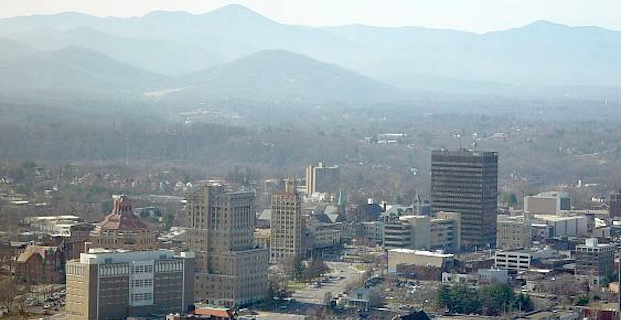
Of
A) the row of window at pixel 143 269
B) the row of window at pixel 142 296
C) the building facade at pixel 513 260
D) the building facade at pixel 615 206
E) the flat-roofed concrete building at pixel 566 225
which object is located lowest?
the row of window at pixel 142 296

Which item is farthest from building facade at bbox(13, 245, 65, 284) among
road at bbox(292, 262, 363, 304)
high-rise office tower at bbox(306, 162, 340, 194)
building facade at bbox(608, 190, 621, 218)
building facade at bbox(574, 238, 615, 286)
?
high-rise office tower at bbox(306, 162, 340, 194)

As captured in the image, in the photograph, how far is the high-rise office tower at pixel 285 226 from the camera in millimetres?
51531

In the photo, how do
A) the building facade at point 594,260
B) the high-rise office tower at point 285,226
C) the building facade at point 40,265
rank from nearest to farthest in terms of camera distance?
the building facade at point 40,265
the building facade at point 594,260
the high-rise office tower at point 285,226

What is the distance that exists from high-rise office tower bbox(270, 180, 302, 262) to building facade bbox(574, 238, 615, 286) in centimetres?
836

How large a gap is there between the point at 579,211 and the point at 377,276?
18.9 m

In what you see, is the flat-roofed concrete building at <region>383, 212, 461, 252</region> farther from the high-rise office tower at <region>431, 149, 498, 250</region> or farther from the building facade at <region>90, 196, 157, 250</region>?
the building facade at <region>90, 196, 157, 250</region>

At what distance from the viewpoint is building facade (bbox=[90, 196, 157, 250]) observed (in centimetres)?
4109

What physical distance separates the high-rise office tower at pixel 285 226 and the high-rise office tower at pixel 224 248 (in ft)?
24.7

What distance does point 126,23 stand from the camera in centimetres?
19200

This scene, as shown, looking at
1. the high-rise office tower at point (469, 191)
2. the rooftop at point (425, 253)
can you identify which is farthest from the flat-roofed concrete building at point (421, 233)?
the rooftop at point (425, 253)

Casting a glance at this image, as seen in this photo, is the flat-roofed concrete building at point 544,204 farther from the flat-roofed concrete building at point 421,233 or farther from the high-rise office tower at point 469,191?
the flat-roofed concrete building at point 421,233

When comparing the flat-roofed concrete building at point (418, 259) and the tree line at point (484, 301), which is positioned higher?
the flat-roofed concrete building at point (418, 259)

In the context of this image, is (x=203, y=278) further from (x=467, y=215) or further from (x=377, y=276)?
(x=467, y=215)

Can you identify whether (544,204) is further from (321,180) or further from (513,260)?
(513,260)
